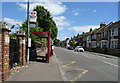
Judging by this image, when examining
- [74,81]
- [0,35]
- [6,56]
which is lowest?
[74,81]

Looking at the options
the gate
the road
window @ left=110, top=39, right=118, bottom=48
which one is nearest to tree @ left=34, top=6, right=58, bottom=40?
window @ left=110, top=39, right=118, bottom=48

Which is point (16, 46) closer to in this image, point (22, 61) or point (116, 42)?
point (22, 61)

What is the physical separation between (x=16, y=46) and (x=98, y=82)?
606 cm

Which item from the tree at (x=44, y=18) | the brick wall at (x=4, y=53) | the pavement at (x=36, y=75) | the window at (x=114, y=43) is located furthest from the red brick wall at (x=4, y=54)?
the tree at (x=44, y=18)

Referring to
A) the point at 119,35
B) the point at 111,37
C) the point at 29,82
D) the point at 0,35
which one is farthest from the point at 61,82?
the point at 111,37

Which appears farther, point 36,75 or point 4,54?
point 36,75

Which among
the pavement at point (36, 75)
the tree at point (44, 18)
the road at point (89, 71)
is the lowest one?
the road at point (89, 71)

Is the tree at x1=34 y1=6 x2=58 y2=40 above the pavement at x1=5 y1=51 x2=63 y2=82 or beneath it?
above

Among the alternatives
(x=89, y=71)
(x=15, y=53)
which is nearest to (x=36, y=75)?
(x=15, y=53)

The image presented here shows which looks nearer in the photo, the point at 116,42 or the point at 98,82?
the point at 98,82

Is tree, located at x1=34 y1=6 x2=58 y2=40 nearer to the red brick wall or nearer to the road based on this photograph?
the road

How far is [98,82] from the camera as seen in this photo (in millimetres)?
6734

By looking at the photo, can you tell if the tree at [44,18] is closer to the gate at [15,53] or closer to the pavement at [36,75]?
the gate at [15,53]

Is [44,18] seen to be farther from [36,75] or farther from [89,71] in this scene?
[36,75]
